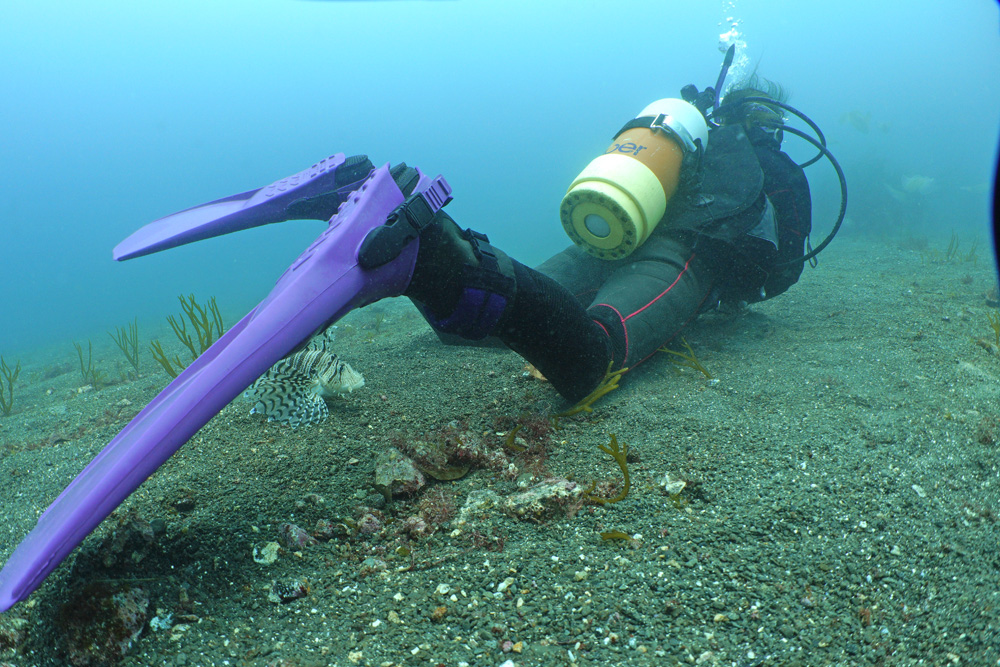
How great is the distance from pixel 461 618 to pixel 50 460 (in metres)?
3.35

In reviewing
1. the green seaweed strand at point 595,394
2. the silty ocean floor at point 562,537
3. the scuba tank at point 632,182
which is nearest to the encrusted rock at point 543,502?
the silty ocean floor at point 562,537

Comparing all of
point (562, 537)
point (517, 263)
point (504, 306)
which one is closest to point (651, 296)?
point (517, 263)

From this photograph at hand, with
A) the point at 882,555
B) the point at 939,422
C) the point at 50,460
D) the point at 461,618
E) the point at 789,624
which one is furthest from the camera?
the point at 50,460

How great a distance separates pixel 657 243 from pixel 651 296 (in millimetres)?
757

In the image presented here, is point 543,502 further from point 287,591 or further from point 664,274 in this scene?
point 664,274

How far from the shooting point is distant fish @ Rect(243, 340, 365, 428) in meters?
3.00

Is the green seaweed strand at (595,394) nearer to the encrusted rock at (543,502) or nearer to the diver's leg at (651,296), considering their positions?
the diver's leg at (651,296)

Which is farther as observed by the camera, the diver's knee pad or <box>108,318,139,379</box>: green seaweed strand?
<box>108,318,139,379</box>: green seaweed strand

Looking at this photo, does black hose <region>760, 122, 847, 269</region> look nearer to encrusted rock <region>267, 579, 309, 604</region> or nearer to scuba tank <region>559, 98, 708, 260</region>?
scuba tank <region>559, 98, 708, 260</region>

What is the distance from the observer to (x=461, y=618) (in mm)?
1721

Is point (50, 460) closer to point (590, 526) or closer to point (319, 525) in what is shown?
point (319, 525)

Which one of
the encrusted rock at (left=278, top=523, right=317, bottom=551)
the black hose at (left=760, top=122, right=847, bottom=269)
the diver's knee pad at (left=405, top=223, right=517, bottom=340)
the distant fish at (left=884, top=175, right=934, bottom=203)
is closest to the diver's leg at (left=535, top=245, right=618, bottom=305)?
the black hose at (left=760, top=122, right=847, bottom=269)

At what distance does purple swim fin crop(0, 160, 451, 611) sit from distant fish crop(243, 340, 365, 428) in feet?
3.13

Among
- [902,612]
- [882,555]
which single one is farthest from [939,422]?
[902,612]
